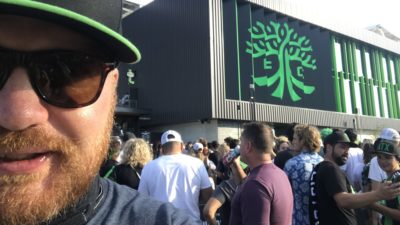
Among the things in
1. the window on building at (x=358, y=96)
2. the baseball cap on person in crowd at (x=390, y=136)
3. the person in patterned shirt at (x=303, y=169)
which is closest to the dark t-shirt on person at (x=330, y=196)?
the person in patterned shirt at (x=303, y=169)

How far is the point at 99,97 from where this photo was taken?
1.03m

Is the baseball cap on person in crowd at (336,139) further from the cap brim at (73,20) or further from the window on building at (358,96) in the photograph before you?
the window on building at (358,96)

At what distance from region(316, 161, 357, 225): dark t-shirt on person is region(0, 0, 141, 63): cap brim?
3.05m

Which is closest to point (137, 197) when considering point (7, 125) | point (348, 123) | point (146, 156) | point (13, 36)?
point (7, 125)

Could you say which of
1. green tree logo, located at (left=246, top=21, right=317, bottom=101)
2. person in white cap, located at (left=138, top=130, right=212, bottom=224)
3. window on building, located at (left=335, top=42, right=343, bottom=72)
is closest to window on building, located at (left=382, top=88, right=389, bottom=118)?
window on building, located at (left=335, top=42, right=343, bottom=72)

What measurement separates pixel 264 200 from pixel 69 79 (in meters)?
2.44

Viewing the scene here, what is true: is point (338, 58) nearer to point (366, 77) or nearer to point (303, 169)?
point (366, 77)

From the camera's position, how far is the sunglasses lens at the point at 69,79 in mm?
909

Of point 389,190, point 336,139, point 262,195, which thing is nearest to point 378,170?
point 336,139

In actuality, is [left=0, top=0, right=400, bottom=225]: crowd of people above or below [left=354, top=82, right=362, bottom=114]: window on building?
below

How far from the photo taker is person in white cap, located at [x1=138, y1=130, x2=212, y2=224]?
4438 millimetres

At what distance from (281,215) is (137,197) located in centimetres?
223

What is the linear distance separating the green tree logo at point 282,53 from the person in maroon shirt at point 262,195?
1918cm

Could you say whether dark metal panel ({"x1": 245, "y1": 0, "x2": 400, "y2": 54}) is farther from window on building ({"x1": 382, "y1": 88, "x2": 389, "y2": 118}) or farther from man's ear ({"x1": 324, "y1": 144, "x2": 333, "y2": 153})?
man's ear ({"x1": 324, "y1": 144, "x2": 333, "y2": 153})
